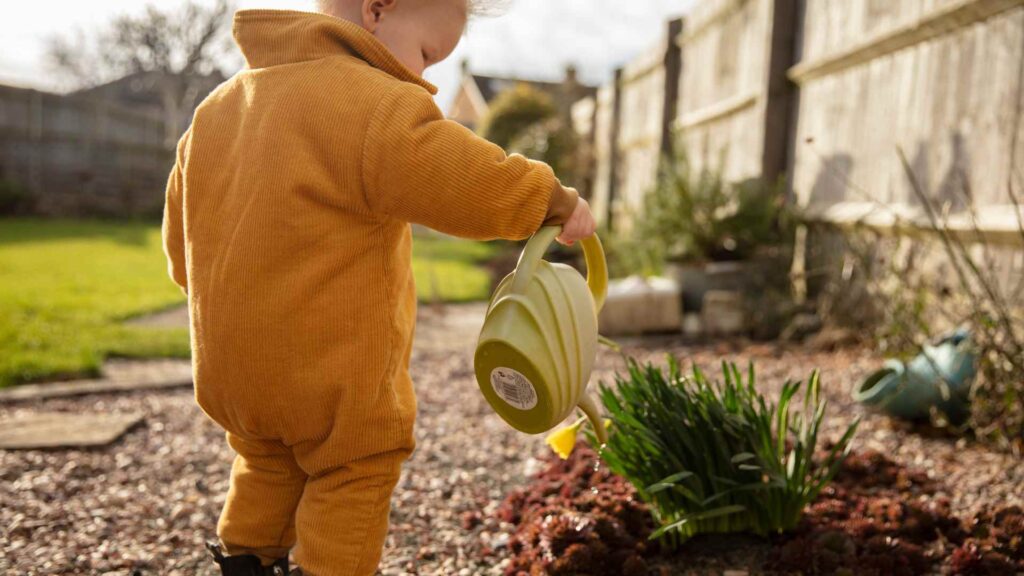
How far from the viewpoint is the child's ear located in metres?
1.50

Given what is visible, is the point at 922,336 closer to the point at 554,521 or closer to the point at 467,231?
the point at 554,521

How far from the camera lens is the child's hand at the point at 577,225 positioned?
1.48 meters

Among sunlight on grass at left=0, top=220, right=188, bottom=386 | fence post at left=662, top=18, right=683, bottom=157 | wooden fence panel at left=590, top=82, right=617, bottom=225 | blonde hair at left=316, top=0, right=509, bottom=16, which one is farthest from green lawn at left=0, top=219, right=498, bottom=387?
blonde hair at left=316, top=0, right=509, bottom=16

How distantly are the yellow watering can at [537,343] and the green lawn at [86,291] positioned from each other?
320cm

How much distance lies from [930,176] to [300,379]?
344 centimetres

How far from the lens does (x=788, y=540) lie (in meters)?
1.85

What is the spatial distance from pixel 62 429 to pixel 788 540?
246 centimetres

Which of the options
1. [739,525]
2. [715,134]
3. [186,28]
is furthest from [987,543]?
[186,28]

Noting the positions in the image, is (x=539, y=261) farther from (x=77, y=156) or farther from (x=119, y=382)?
(x=77, y=156)

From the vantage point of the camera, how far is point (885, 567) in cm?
170

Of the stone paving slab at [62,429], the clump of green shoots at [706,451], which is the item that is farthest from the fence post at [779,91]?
the stone paving slab at [62,429]

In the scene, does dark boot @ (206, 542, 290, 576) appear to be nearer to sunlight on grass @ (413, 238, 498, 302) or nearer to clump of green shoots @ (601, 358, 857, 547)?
clump of green shoots @ (601, 358, 857, 547)

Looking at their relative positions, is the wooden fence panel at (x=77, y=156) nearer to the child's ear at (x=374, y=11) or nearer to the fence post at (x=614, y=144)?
the fence post at (x=614, y=144)

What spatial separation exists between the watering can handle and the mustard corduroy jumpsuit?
0.11 feet
